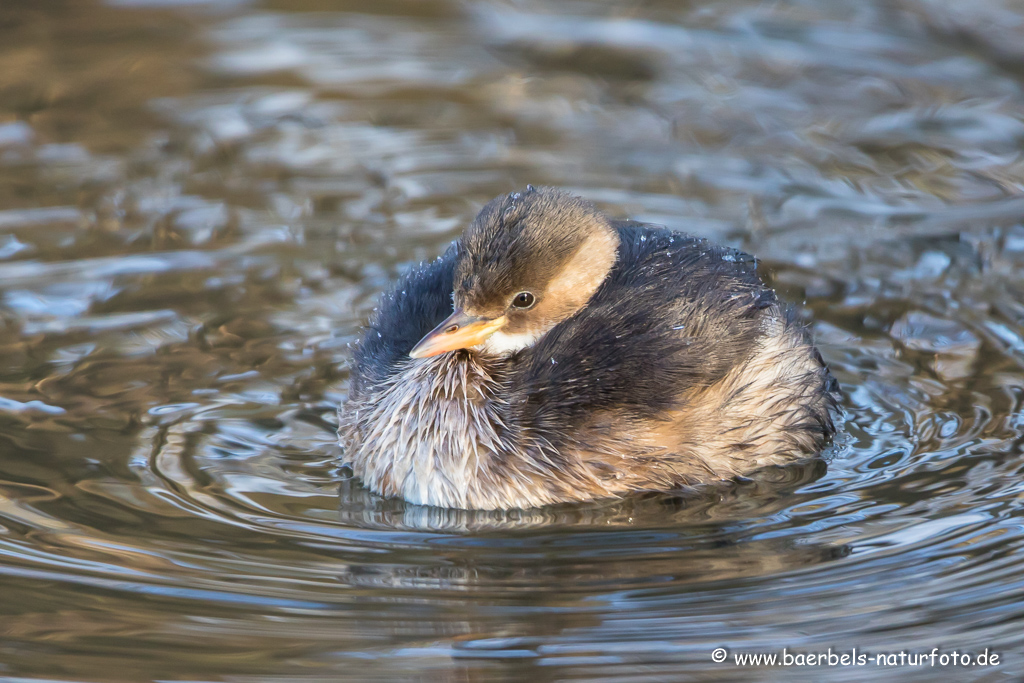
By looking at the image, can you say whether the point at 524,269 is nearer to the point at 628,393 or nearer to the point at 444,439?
the point at 628,393

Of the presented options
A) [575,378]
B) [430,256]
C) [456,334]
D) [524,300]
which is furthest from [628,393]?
[430,256]

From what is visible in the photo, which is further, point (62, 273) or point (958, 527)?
point (62, 273)

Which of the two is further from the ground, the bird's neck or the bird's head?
the bird's head

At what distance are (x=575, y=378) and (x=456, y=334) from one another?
547 mm

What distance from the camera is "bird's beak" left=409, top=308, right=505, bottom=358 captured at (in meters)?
5.99

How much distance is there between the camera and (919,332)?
7715mm

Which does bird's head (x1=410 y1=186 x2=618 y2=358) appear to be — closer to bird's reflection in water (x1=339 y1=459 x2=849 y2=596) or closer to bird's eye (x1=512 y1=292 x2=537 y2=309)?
bird's eye (x1=512 y1=292 x2=537 y2=309)

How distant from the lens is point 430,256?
8852 mm

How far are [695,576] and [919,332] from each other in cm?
301

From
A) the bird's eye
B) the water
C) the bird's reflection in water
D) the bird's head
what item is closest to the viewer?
the water

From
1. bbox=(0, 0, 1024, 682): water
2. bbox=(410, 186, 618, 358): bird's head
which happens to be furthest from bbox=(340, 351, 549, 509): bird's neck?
bbox=(410, 186, 618, 358): bird's head

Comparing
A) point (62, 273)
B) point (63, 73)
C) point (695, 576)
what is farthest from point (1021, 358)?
point (63, 73)

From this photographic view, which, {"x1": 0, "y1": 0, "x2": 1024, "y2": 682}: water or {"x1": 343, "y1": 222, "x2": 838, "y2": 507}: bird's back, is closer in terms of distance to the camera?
{"x1": 0, "y1": 0, "x2": 1024, "y2": 682}: water

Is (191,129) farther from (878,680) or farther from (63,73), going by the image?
(878,680)
